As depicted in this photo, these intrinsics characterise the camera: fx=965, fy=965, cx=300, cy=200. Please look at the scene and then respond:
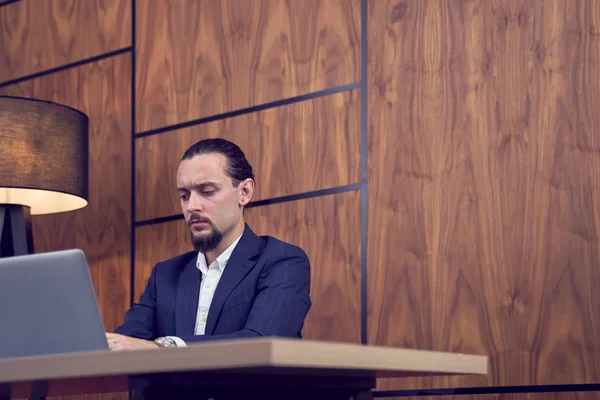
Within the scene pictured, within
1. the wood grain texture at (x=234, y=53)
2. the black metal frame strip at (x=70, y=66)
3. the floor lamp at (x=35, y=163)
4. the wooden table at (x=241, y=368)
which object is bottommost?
the wooden table at (x=241, y=368)

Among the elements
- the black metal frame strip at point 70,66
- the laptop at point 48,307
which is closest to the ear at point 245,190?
the black metal frame strip at point 70,66

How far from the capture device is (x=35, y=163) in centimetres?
330

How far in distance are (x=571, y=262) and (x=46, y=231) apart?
89.8 inches

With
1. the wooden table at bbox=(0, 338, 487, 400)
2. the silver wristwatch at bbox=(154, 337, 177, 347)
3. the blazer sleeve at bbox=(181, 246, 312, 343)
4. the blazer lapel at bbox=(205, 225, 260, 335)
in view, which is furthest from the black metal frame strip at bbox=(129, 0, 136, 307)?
the wooden table at bbox=(0, 338, 487, 400)

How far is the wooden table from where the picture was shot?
141cm

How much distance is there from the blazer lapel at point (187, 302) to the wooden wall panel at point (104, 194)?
94 cm

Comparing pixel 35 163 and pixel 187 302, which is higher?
pixel 35 163

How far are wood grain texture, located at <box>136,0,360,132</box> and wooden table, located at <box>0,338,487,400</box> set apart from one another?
5.70ft

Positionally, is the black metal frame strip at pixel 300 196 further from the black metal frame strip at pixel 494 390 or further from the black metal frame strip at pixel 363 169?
the black metal frame strip at pixel 494 390

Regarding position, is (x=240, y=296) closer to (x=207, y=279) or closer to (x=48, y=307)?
(x=207, y=279)

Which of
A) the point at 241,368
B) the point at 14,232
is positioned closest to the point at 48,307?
the point at 241,368

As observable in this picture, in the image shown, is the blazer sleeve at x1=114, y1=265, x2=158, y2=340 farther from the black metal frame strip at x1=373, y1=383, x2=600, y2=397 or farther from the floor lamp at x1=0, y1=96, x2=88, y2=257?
the black metal frame strip at x1=373, y1=383, x2=600, y2=397

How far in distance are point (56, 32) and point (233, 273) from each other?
190 centimetres

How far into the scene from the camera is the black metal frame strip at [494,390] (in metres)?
2.75
